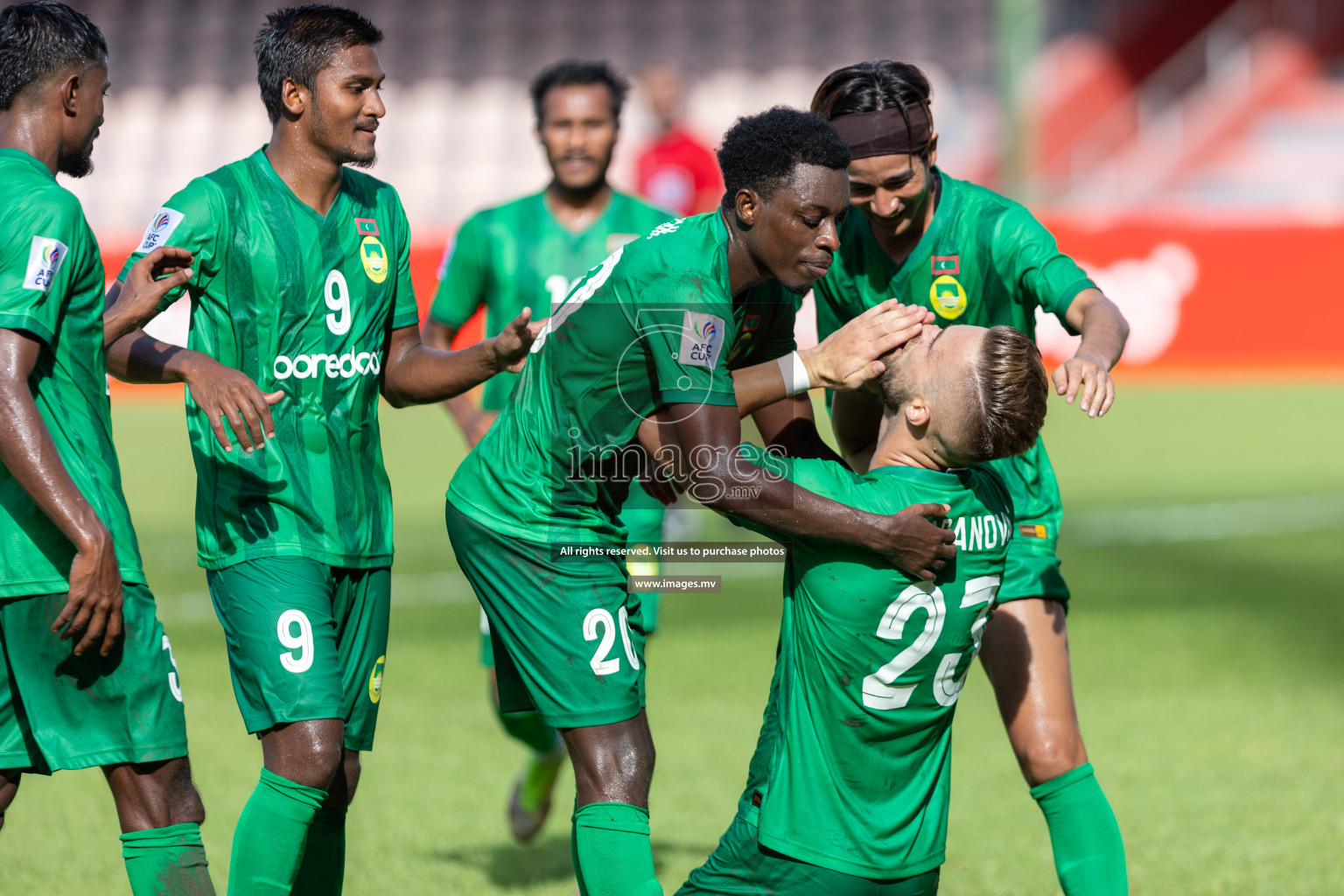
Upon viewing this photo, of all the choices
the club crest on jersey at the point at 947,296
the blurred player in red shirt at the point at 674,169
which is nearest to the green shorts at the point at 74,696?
the club crest on jersey at the point at 947,296

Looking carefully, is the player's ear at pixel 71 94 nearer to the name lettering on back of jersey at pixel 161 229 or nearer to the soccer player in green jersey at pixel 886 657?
the name lettering on back of jersey at pixel 161 229

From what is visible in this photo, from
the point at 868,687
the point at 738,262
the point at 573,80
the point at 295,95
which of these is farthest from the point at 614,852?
the point at 573,80

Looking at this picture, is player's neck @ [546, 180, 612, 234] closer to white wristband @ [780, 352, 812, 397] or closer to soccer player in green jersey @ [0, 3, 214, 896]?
white wristband @ [780, 352, 812, 397]

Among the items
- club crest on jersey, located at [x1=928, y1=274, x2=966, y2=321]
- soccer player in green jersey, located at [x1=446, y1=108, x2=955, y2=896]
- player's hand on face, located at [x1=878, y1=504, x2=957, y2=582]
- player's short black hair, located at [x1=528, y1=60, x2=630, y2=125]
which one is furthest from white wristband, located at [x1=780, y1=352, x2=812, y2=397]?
player's short black hair, located at [x1=528, y1=60, x2=630, y2=125]

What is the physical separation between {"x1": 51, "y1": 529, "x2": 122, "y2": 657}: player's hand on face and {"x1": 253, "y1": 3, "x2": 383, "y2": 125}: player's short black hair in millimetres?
1253

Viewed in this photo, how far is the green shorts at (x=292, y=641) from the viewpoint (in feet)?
11.4

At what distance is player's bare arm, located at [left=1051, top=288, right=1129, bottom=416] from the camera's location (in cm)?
323

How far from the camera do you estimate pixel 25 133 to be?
328 cm

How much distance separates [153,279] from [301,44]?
0.71 meters

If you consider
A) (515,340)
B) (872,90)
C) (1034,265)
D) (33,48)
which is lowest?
(515,340)

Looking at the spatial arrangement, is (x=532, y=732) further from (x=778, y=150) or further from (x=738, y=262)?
(x=778, y=150)

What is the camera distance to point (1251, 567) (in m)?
9.12

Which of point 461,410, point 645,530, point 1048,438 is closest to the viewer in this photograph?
point 645,530

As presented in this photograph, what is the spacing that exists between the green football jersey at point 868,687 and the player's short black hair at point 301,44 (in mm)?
1538
